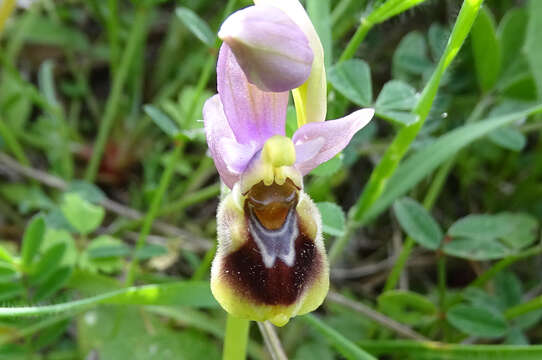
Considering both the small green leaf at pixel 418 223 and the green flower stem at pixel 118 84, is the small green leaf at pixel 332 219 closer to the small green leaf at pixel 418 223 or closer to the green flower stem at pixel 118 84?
the small green leaf at pixel 418 223

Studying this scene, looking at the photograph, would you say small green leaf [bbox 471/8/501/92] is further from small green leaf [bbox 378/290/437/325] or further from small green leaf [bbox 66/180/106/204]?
small green leaf [bbox 66/180/106/204]

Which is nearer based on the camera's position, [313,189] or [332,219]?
[332,219]

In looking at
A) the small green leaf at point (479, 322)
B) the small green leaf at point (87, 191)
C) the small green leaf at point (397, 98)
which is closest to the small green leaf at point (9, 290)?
the small green leaf at point (87, 191)

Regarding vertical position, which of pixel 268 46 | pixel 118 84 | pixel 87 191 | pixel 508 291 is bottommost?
pixel 508 291

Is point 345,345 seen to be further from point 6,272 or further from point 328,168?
point 6,272

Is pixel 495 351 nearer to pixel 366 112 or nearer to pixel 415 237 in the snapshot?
pixel 415 237

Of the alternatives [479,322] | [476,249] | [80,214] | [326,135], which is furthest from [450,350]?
[80,214]
